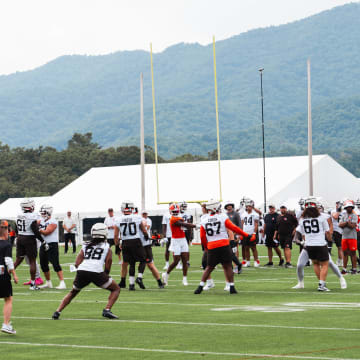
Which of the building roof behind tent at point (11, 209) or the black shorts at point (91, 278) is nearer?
the black shorts at point (91, 278)

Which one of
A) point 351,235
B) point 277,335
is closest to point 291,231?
point 351,235

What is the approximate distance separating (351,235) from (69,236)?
20.8 metres

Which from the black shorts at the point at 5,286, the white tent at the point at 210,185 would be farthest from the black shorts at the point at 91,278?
the white tent at the point at 210,185

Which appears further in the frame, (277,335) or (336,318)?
(336,318)

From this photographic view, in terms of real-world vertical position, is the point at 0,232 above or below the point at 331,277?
above

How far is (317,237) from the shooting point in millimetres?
18234

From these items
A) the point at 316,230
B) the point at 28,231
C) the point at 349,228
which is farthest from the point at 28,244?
Result: the point at 349,228

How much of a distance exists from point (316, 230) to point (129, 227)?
3.83 m

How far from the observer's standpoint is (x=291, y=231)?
1080 inches

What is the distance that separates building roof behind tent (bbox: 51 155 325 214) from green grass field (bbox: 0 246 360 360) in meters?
37.3

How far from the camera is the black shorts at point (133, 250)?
19.2 m

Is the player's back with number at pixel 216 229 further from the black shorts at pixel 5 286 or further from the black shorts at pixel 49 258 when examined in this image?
the black shorts at pixel 5 286

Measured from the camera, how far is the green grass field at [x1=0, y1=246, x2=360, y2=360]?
1057 cm

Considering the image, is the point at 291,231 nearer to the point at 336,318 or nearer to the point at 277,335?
the point at 336,318
